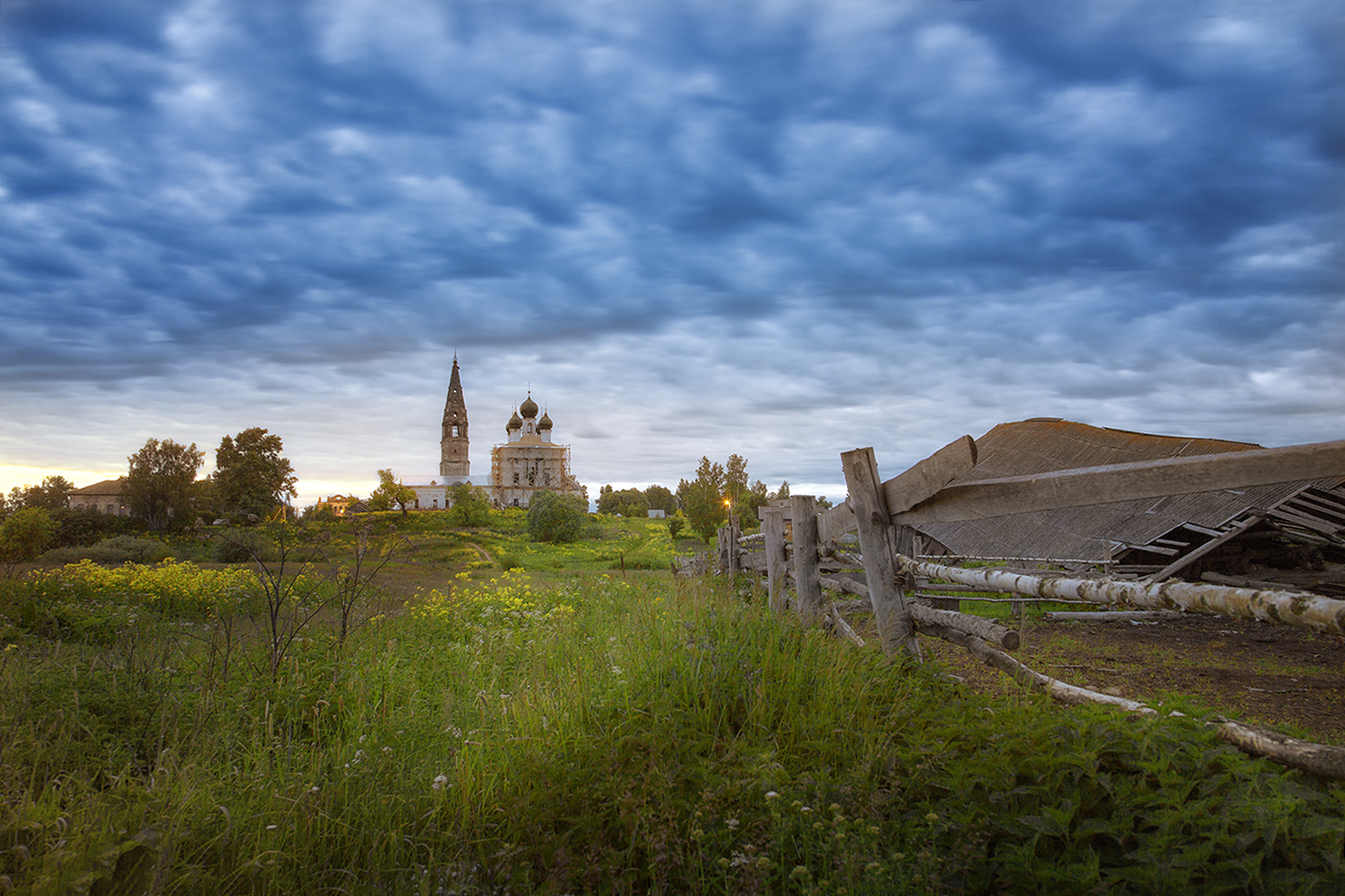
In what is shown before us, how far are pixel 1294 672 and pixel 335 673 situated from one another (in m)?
9.82

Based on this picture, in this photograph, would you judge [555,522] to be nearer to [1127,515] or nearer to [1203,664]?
[1127,515]

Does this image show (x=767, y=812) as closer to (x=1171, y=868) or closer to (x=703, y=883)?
(x=703, y=883)

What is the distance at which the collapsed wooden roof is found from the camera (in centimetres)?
1135

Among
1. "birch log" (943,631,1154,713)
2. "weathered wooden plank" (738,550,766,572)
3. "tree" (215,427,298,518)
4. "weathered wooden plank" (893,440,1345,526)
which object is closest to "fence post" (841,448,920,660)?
"weathered wooden plank" (893,440,1345,526)

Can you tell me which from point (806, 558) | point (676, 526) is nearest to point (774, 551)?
point (806, 558)

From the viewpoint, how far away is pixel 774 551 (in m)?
7.01

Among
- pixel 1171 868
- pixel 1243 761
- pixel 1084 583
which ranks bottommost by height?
pixel 1171 868

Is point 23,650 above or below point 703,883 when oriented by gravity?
above

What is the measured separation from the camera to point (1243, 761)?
2484mm

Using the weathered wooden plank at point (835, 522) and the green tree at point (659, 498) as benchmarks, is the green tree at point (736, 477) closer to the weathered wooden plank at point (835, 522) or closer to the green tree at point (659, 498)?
the weathered wooden plank at point (835, 522)

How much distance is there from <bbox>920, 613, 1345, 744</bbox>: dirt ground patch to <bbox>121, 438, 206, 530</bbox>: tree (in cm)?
2835

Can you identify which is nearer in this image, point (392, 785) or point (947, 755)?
point (947, 755)

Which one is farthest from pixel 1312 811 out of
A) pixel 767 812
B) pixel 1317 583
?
pixel 1317 583

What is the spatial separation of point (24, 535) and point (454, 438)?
94162 millimetres
